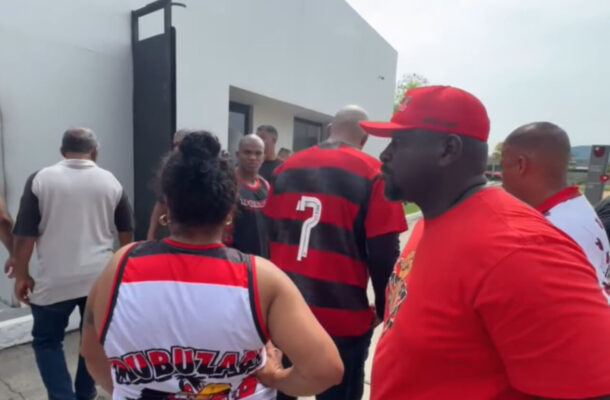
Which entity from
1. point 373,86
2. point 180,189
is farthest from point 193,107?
point 373,86

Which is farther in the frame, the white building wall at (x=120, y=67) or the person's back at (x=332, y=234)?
the white building wall at (x=120, y=67)

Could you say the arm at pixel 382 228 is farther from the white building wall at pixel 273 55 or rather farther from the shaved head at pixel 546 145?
the white building wall at pixel 273 55

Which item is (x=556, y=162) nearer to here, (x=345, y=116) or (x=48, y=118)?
(x=345, y=116)

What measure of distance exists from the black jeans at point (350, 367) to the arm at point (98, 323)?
1.16m

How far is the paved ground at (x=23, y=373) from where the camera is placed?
2738mm

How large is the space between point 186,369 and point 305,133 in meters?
9.26

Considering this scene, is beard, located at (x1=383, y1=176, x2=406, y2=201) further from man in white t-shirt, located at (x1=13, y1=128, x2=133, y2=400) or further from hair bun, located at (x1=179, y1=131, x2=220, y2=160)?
man in white t-shirt, located at (x1=13, y1=128, x2=133, y2=400)

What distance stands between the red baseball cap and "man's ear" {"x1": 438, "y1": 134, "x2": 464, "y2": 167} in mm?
23

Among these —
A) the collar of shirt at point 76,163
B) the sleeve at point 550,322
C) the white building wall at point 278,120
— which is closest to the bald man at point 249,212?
the collar of shirt at point 76,163

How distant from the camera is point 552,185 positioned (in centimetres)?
189

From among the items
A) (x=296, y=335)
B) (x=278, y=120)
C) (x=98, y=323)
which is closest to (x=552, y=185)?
(x=296, y=335)

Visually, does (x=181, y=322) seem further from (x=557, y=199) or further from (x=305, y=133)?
(x=305, y=133)

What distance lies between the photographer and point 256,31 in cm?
629

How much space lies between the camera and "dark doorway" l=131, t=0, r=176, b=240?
3.88 metres
